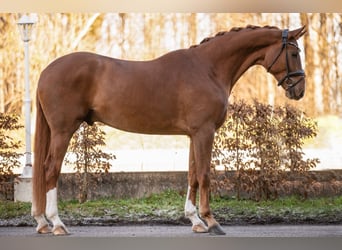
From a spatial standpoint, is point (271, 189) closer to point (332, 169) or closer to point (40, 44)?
point (332, 169)

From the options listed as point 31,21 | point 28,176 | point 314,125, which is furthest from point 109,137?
point 314,125

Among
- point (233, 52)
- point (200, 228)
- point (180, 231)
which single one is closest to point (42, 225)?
point (180, 231)

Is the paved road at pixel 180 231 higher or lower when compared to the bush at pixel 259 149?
lower

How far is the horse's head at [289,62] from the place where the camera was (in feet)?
19.0

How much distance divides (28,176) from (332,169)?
361 cm

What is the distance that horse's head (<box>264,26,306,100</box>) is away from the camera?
19.0ft

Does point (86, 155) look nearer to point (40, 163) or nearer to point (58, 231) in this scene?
point (40, 163)

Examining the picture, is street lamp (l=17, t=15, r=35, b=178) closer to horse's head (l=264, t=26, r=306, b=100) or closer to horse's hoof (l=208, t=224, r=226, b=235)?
horse's hoof (l=208, t=224, r=226, b=235)

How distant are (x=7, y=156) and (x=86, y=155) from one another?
3.11 feet

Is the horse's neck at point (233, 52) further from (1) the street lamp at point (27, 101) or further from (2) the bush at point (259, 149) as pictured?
(1) the street lamp at point (27, 101)

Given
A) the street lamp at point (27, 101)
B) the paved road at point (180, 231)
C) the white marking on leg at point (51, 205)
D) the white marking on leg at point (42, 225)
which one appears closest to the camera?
the white marking on leg at point (51, 205)

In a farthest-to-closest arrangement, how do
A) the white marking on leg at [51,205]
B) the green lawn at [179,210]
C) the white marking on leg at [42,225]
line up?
the green lawn at [179,210] < the white marking on leg at [42,225] < the white marking on leg at [51,205]

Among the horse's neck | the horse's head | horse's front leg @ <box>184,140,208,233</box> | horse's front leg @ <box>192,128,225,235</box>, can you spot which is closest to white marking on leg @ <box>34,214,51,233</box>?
horse's front leg @ <box>184,140,208,233</box>

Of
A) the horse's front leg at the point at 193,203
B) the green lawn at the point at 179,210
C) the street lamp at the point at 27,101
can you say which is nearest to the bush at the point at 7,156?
the street lamp at the point at 27,101
